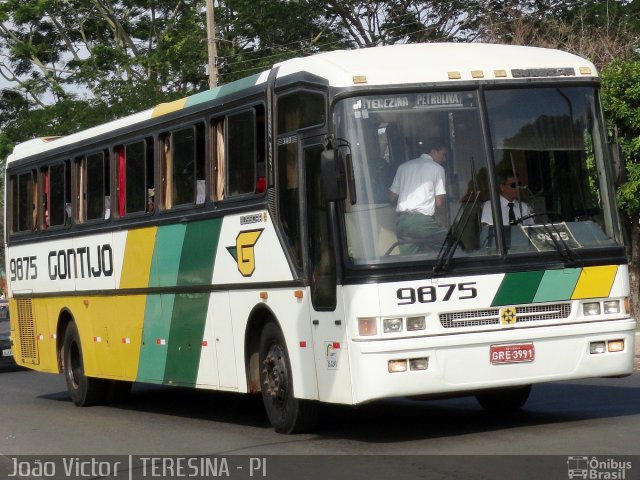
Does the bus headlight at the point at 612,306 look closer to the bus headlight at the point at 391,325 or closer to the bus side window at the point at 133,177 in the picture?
the bus headlight at the point at 391,325

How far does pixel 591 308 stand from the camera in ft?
37.1

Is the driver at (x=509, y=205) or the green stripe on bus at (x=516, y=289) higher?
the driver at (x=509, y=205)

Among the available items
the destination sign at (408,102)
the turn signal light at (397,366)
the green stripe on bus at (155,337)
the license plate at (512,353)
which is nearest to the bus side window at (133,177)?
the green stripe on bus at (155,337)

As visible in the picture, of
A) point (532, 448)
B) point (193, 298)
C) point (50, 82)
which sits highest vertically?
point (50, 82)

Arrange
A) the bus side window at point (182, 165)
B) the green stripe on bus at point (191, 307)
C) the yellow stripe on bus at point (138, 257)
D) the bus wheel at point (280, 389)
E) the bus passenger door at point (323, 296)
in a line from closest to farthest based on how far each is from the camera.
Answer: the bus passenger door at point (323, 296)
the bus wheel at point (280, 389)
the green stripe on bus at point (191, 307)
the bus side window at point (182, 165)
the yellow stripe on bus at point (138, 257)

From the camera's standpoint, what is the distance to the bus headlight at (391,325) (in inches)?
424

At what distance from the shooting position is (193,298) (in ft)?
46.3

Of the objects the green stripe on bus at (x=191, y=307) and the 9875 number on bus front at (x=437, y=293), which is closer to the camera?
the 9875 number on bus front at (x=437, y=293)

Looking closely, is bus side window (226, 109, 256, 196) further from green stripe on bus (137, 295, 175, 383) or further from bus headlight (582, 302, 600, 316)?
bus headlight (582, 302, 600, 316)

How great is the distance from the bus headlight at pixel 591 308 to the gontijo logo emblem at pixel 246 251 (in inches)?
119

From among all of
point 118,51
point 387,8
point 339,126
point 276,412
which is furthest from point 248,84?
point 118,51

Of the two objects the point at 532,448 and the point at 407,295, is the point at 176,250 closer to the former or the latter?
the point at 407,295

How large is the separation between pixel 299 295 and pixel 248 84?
2290 millimetres

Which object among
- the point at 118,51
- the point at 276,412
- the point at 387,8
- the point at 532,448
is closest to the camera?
the point at 532,448
